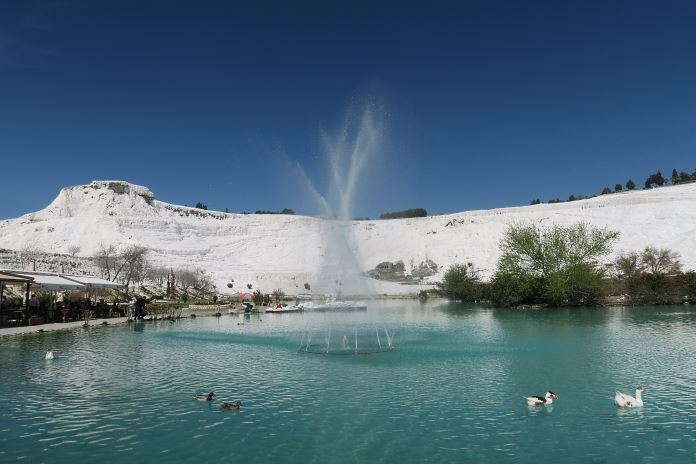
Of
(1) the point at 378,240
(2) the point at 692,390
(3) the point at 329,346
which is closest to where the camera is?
(2) the point at 692,390

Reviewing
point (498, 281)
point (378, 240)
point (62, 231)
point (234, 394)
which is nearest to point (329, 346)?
point (234, 394)

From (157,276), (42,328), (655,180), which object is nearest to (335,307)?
(42,328)

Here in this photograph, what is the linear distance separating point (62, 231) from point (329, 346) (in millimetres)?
89695

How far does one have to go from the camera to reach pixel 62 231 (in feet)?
320

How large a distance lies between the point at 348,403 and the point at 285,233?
115705 mm

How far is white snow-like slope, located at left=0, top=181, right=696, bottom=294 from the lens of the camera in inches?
3703

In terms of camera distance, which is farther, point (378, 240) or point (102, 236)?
point (378, 240)

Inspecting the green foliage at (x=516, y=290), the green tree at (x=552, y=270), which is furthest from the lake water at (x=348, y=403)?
the green foliage at (x=516, y=290)

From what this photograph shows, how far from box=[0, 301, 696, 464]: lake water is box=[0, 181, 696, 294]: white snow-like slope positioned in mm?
61603

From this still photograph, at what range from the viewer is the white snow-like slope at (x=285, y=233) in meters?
94.1

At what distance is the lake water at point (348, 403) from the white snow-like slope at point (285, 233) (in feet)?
202

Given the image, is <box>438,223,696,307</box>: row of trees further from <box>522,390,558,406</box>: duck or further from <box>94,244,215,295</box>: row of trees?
<box>522,390,558,406</box>: duck

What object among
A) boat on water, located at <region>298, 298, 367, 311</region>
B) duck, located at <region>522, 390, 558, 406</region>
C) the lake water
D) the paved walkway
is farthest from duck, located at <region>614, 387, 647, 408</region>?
boat on water, located at <region>298, 298, 367, 311</region>

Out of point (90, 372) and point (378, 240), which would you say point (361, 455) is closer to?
point (90, 372)
